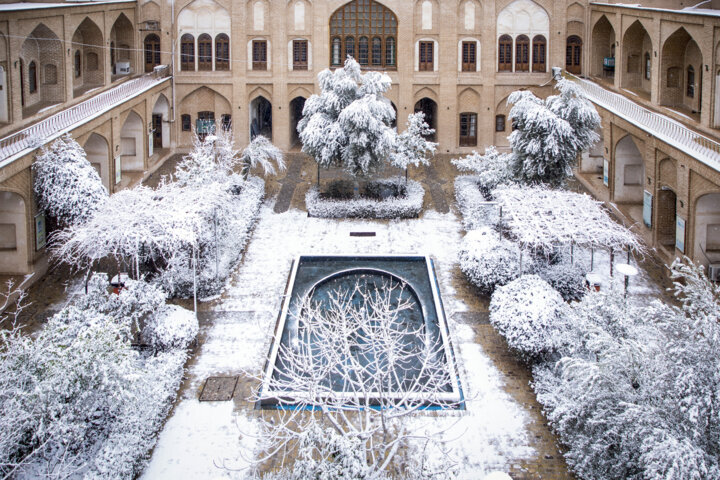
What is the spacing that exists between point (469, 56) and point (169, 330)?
68.8 ft

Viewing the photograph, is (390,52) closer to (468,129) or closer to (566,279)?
(468,129)

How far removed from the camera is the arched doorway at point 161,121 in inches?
1302

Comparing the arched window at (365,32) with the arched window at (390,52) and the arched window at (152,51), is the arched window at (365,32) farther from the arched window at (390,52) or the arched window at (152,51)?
the arched window at (152,51)

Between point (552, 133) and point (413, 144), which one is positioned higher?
point (552, 133)

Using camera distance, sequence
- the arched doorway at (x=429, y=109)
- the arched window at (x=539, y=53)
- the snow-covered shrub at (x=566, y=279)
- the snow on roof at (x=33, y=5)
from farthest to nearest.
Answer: the arched doorway at (x=429, y=109), the arched window at (x=539, y=53), the snow on roof at (x=33, y=5), the snow-covered shrub at (x=566, y=279)

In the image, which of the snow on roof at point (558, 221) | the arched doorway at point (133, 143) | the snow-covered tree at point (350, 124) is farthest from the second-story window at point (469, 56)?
the arched doorway at point (133, 143)

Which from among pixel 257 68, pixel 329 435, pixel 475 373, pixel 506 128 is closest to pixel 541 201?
pixel 475 373

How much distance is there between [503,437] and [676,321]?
13.6 ft

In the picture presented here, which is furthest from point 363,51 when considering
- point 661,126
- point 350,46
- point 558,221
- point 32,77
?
point 558,221

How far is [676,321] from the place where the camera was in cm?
1165

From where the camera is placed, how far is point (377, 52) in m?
33.2

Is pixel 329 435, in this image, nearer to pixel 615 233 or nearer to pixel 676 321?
pixel 676 321

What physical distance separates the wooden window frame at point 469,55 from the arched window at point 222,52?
993cm

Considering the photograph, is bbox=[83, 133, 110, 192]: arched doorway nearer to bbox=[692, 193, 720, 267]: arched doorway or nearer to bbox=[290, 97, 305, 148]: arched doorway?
bbox=[290, 97, 305, 148]: arched doorway
